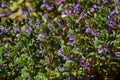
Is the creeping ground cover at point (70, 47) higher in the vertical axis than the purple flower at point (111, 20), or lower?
lower

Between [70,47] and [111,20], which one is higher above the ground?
[111,20]

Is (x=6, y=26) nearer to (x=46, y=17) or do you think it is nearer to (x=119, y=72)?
(x=46, y=17)

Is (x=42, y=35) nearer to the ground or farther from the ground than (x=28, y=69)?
farther from the ground

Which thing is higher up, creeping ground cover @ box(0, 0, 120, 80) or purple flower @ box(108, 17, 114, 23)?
purple flower @ box(108, 17, 114, 23)

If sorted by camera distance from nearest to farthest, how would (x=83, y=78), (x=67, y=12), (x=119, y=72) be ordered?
(x=83, y=78) < (x=119, y=72) < (x=67, y=12)

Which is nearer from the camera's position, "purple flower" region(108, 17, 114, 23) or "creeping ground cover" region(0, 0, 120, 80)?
"creeping ground cover" region(0, 0, 120, 80)

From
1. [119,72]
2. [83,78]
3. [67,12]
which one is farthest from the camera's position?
[67,12]

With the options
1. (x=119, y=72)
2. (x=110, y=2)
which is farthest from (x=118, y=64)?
(x=110, y=2)

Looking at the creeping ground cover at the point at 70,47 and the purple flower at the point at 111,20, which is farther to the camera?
the purple flower at the point at 111,20
